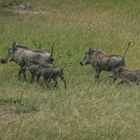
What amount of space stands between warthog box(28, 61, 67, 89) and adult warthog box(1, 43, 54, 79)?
1.57ft

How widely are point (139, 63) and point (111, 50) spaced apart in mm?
1513

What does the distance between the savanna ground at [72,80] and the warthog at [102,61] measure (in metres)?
0.28

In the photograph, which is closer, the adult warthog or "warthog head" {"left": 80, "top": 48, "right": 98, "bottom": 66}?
the adult warthog

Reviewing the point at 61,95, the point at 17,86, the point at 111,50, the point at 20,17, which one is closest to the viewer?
the point at 61,95

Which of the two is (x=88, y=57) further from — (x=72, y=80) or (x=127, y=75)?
(x=127, y=75)

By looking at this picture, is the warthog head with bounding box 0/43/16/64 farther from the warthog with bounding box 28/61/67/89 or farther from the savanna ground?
the warthog with bounding box 28/61/67/89

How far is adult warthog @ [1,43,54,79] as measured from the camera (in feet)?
42.8

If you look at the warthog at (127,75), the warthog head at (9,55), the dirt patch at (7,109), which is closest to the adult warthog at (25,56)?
the warthog head at (9,55)

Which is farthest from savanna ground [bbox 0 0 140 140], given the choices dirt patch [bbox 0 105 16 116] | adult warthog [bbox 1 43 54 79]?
adult warthog [bbox 1 43 54 79]

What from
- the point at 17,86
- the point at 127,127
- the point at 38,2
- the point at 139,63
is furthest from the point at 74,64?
the point at 38,2

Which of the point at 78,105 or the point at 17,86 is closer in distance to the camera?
the point at 78,105

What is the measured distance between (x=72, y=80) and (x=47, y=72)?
4.21 feet

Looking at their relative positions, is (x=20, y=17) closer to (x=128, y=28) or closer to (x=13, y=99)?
(x=128, y=28)

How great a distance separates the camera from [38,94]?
10922 mm
